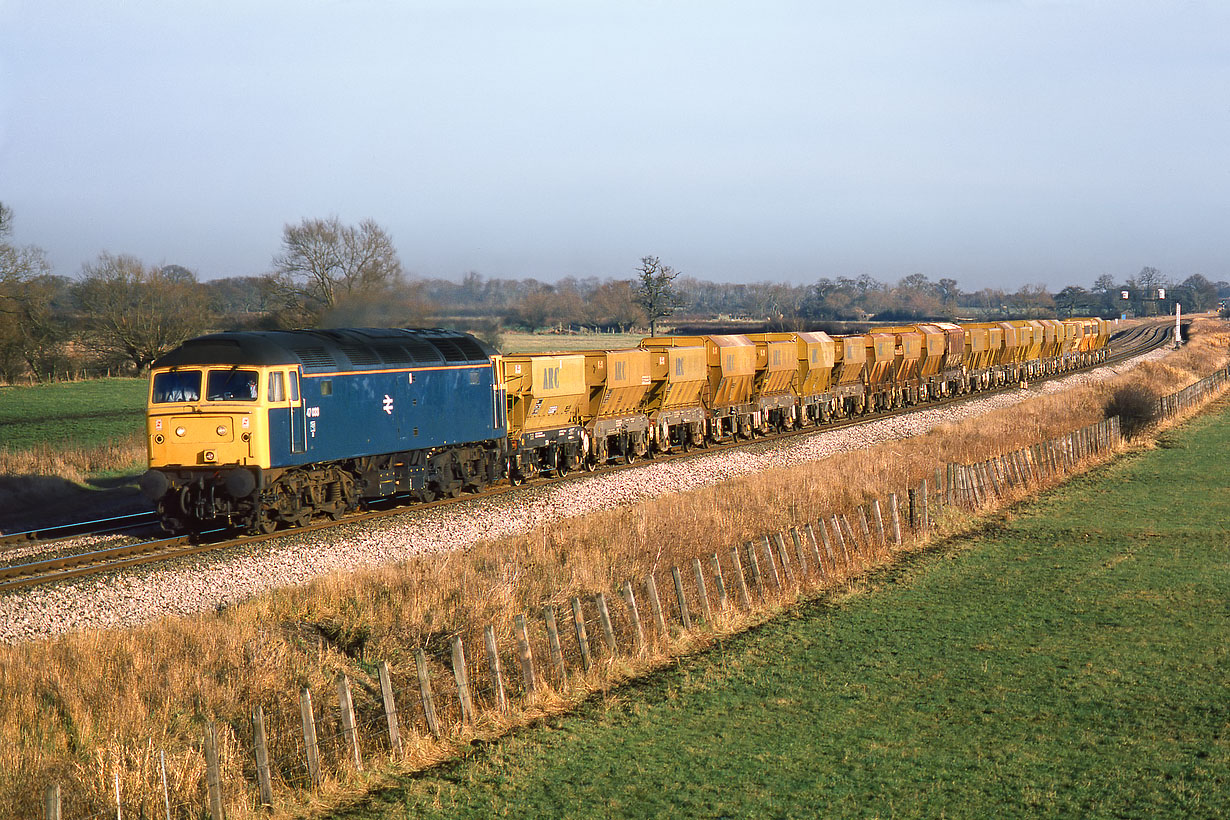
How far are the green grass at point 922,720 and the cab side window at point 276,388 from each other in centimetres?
1031

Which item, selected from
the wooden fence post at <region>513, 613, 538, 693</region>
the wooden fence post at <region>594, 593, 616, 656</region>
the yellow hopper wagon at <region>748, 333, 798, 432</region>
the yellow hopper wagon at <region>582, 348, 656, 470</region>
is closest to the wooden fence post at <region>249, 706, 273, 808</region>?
the wooden fence post at <region>513, 613, 538, 693</region>

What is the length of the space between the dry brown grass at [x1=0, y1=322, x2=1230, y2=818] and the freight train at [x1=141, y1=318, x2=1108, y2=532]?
14.1 feet

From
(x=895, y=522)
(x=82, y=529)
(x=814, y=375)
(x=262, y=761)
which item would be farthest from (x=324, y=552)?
(x=814, y=375)

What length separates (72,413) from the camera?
48.9 meters

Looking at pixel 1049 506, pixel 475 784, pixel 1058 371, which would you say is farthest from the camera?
pixel 1058 371

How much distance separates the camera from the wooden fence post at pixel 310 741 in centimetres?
1014

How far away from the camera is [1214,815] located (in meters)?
10.0

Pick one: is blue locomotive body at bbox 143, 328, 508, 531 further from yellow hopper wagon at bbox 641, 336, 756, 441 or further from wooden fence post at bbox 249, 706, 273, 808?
yellow hopper wagon at bbox 641, 336, 756, 441

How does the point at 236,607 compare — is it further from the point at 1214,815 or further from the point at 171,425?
the point at 1214,815

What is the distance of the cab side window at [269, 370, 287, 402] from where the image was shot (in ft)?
70.2

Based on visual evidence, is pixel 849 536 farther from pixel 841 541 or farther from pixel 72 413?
pixel 72 413

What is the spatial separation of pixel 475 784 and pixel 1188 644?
10.7 meters

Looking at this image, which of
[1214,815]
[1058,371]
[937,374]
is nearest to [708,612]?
[1214,815]

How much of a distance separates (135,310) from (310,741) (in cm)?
5641
